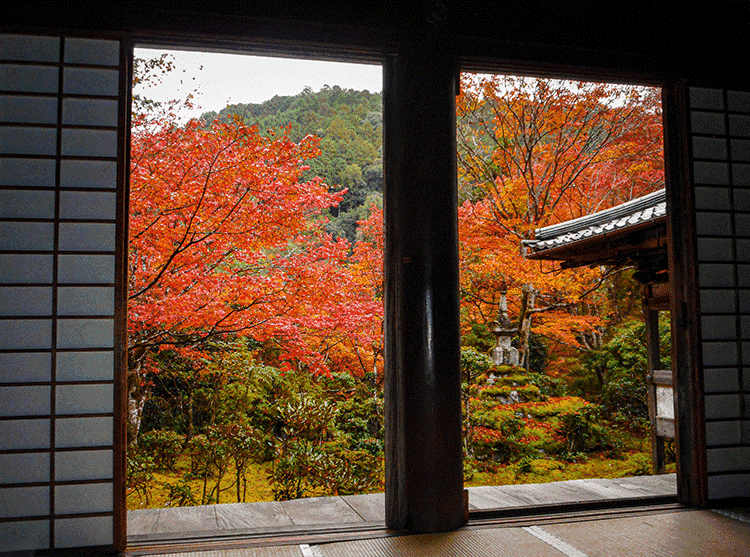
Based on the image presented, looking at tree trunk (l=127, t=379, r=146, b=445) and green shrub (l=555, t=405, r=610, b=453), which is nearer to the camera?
tree trunk (l=127, t=379, r=146, b=445)

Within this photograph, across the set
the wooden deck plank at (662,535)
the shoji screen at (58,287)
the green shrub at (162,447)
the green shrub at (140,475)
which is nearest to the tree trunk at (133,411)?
the green shrub at (162,447)

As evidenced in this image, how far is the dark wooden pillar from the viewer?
2.67 meters

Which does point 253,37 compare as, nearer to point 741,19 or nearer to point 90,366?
point 90,366

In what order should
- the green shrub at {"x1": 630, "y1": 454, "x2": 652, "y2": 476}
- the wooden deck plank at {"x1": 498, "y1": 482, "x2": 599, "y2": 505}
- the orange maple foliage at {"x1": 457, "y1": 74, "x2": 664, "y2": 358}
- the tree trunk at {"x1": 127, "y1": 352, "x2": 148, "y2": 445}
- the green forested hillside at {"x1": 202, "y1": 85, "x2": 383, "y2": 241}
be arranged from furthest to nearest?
the green forested hillside at {"x1": 202, "y1": 85, "x2": 383, "y2": 241} < the orange maple foliage at {"x1": 457, "y1": 74, "x2": 664, "y2": 358} < the green shrub at {"x1": 630, "y1": 454, "x2": 652, "y2": 476} < the tree trunk at {"x1": 127, "y1": 352, "x2": 148, "y2": 445} < the wooden deck plank at {"x1": 498, "y1": 482, "x2": 599, "y2": 505}

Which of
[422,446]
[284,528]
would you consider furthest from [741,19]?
[284,528]

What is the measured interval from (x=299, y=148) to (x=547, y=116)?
174 inches

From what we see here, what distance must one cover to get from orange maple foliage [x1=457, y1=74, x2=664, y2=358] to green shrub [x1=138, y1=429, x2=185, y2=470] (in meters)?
4.87

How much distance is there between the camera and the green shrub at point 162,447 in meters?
6.45

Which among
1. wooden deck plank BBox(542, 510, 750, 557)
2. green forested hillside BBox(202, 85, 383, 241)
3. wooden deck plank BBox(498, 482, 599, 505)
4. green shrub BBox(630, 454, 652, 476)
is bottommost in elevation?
green shrub BBox(630, 454, 652, 476)

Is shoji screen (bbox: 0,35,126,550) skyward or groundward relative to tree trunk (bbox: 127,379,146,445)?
skyward

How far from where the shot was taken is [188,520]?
3.05m

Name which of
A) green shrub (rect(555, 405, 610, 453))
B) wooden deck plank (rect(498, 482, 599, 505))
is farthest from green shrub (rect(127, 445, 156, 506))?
green shrub (rect(555, 405, 610, 453))

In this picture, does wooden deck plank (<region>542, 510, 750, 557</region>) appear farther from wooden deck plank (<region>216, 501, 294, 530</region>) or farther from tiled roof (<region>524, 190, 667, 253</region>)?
tiled roof (<region>524, 190, 667, 253</region>)

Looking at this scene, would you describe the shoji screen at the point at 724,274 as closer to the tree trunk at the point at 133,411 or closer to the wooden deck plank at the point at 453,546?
the wooden deck plank at the point at 453,546
